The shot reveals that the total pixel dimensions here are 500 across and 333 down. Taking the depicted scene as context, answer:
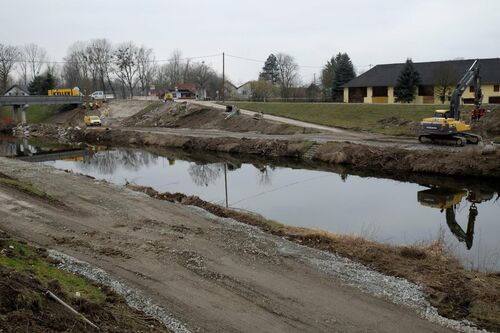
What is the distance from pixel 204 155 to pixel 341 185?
16.7 metres

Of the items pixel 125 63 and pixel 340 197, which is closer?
pixel 340 197

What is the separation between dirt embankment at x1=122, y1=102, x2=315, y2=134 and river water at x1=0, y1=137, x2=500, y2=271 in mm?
9044

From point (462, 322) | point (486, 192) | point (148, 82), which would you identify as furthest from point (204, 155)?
point (148, 82)

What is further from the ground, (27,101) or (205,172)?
(27,101)

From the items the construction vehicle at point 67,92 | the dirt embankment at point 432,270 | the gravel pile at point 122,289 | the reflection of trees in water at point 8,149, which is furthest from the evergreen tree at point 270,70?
the gravel pile at point 122,289

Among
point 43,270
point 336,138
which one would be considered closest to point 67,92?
point 336,138

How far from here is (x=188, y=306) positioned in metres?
9.74

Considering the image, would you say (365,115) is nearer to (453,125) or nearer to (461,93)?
(461,93)

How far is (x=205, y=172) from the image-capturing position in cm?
3238

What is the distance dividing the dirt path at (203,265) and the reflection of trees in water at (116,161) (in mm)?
16090

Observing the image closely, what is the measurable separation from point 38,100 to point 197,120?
29.4 m

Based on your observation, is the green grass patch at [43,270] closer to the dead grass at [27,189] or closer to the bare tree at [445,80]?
the dead grass at [27,189]

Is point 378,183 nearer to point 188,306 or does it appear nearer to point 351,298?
point 351,298

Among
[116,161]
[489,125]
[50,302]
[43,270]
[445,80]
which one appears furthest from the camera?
[445,80]
